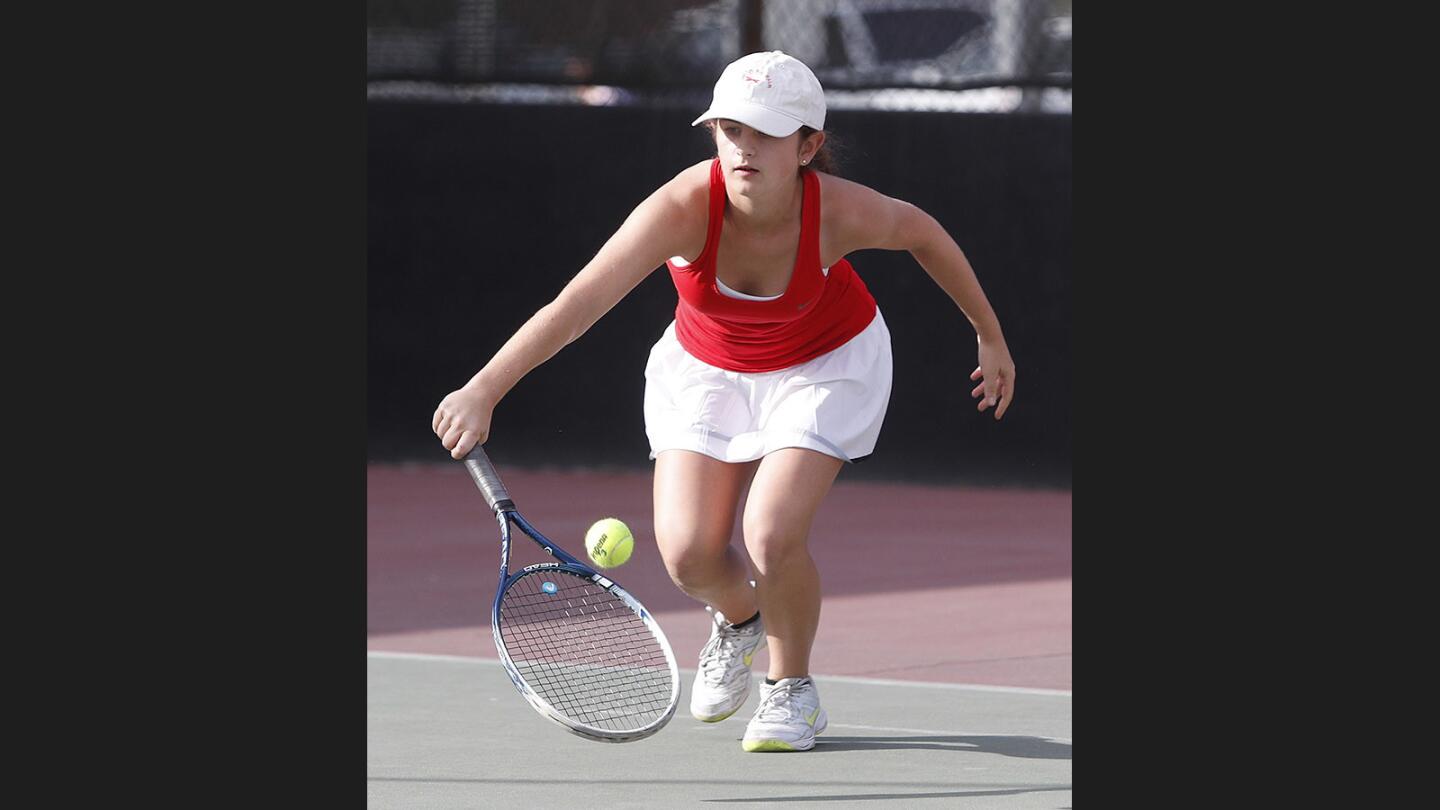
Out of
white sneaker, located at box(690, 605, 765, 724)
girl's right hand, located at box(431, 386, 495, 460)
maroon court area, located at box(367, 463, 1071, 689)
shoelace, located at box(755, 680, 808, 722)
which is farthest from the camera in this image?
maroon court area, located at box(367, 463, 1071, 689)

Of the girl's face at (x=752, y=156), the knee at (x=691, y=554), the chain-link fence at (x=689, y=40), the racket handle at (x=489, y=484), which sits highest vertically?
the chain-link fence at (x=689, y=40)

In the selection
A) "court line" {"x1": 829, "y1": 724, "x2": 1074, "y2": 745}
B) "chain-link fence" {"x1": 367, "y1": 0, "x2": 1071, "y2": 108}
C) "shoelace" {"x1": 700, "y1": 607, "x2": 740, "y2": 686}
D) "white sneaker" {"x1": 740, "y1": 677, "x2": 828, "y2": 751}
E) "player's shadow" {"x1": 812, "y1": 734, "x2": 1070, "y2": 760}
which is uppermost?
"chain-link fence" {"x1": 367, "y1": 0, "x2": 1071, "y2": 108}

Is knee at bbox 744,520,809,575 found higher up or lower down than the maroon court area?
higher up

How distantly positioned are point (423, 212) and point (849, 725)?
590 cm

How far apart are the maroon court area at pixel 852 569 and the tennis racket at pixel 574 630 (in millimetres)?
1456

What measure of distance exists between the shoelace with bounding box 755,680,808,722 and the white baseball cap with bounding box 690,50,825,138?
1196 mm

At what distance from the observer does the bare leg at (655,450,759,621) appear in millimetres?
4668

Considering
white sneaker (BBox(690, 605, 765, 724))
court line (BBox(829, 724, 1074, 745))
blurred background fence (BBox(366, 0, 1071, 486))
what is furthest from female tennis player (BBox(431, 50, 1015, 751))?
blurred background fence (BBox(366, 0, 1071, 486))

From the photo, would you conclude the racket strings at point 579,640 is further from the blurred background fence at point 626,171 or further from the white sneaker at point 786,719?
the blurred background fence at point 626,171

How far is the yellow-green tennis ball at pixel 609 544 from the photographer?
15.1 ft

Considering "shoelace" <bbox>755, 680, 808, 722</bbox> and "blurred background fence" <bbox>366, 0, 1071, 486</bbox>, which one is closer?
"shoelace" <bbox>755, 680, 808, 722</bbox>

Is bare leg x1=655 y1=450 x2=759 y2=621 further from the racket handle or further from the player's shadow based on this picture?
the racket handle

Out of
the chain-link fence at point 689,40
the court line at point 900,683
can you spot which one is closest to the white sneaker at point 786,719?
the court line at point 900,683

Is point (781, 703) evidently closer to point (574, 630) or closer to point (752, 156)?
point (574, 630)
